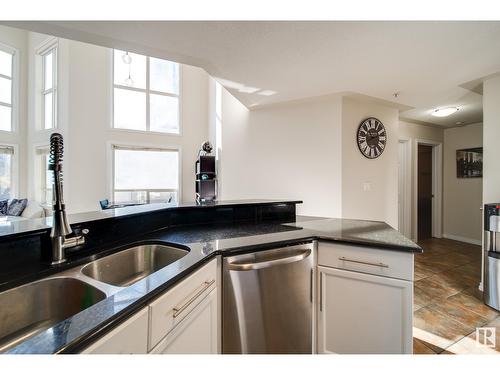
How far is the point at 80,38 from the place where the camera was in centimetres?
163

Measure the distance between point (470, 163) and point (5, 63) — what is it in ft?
32.3

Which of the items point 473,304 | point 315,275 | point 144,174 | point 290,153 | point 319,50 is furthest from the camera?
point 144,174

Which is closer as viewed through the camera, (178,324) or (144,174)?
(178,324)

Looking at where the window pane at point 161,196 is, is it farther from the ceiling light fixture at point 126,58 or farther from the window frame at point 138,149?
the ceiling light fixture at point 126,58

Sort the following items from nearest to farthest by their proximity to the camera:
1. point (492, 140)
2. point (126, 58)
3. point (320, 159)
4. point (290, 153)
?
point (492, 140) → point (320, 159) → point (290, 153) → point (126, 58)

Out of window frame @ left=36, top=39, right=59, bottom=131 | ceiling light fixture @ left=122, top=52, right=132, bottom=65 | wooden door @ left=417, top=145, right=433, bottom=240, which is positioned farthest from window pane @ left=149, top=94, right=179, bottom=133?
wooden door @ left=417, top=145, right=433, bottom=240

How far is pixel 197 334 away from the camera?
1017 millimetres

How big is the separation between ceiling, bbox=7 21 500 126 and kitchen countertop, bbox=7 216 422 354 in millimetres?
1345

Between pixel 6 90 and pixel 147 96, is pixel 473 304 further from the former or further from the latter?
pixel 6 90

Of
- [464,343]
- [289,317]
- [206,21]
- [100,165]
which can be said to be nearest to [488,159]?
[464,343]

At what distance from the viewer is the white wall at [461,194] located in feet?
13.7

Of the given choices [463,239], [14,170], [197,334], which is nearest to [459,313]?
[197,334]

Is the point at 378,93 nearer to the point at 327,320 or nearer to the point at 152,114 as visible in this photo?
the point at 327,320

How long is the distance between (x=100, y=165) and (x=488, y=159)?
6.22 m
